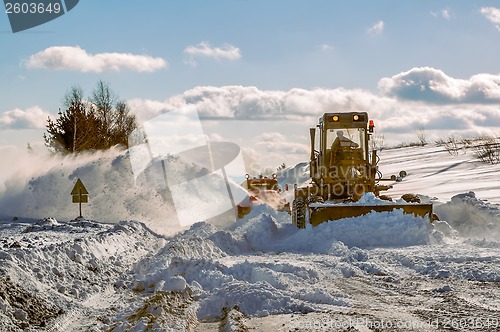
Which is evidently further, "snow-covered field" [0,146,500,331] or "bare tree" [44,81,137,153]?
"bare tree" [44,81,137,153]

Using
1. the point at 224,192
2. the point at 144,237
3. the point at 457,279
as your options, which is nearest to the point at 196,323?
the point at 457,279

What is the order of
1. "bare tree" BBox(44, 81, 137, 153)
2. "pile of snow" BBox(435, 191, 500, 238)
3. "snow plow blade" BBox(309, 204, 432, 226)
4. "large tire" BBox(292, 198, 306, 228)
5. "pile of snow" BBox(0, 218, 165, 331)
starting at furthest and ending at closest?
"bare tree" BBox(44, 81, 137, 153), "pile of snow" BBox(435, 191, 500, 238), "large tire" BBox(292, 198, 306, 228), "snow plow blade" BBox(309, 204, 432, 226), "pile of snow" BBox(0, 218, 165, 331)

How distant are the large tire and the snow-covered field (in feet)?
1.31

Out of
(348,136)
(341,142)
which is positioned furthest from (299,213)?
(348,136)

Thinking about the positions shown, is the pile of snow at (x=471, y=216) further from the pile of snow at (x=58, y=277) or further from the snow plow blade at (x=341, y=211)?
the pile of snow at (x=58, y=277)

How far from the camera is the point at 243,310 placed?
7.12m

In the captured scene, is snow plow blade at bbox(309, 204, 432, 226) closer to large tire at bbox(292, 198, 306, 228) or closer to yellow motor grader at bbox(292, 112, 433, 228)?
large tire at bbox(292, 198, 306, 228)

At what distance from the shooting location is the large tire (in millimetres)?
15477

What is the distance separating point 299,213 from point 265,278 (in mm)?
7119

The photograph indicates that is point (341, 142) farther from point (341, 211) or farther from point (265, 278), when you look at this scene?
point (265, 278)

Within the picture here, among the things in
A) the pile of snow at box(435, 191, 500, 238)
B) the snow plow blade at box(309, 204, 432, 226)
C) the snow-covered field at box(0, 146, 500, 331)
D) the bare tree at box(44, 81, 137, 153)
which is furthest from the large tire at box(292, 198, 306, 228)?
the bare tree at box(44, 81, 137, 153)

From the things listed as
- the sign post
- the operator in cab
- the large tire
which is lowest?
the large tire

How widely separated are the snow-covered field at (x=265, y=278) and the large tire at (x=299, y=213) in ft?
1.31

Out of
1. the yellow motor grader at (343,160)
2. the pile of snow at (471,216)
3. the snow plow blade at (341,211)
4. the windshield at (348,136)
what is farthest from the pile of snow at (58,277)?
the pile of snow at (471,216)
